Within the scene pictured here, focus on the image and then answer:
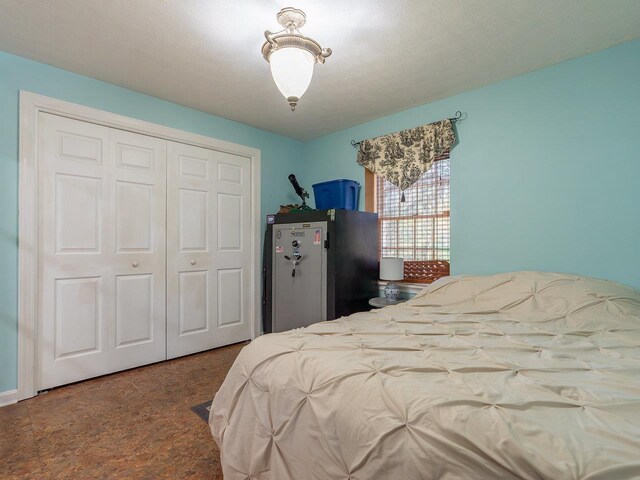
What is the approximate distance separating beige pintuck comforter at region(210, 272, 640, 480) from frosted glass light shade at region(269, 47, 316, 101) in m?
1.24

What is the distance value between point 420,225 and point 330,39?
178 centimetres

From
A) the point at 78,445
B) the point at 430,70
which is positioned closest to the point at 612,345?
the point at 430,70

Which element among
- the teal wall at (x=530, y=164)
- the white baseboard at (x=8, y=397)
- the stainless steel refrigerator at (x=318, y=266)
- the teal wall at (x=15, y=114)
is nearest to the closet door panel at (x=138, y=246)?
the teal wall at (x=15, y=114)

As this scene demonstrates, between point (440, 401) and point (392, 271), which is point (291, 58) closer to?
point (440, 401)

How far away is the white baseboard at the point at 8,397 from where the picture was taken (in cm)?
218

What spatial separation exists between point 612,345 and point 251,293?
3.00 metres

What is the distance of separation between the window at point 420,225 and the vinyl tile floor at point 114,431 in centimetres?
200

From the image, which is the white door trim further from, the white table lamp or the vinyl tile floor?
the white table lamp

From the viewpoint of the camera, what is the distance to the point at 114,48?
84.5 inches

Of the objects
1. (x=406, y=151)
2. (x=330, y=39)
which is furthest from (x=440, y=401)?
(x=406, y=151)

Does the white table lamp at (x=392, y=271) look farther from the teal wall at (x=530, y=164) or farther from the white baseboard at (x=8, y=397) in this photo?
the white baseboard at (x=8, y=397)

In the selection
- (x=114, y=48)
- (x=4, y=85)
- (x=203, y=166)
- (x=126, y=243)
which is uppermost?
(x=114, y=48)

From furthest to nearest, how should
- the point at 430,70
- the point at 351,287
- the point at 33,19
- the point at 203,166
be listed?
the point at 203,166, the point at 351,287, the point at 430,70, the point at 33,19

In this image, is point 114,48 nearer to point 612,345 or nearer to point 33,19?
point 33,19
